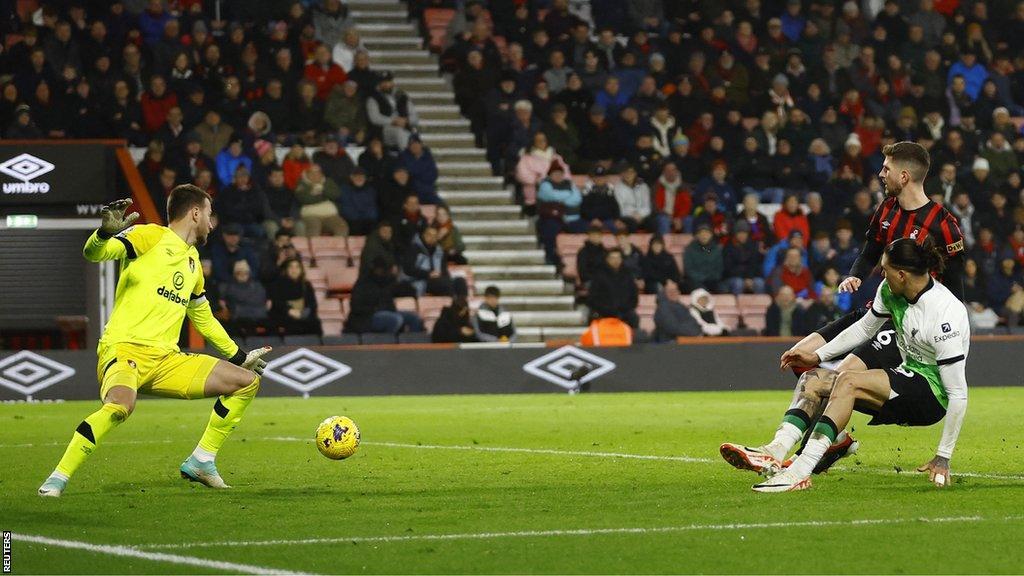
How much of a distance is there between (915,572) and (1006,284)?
20253 millimetres

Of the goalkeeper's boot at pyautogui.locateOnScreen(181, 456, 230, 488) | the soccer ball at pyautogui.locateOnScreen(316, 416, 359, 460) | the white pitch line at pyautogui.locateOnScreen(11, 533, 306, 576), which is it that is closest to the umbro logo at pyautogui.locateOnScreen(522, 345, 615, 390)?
the soccer ball at pyautogui.locateOnScreen(316, 416, 359, 460)

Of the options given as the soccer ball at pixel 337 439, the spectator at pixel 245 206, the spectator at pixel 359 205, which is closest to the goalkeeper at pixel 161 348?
the soccer ball at pixel 337 439

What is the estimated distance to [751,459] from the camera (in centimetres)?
959

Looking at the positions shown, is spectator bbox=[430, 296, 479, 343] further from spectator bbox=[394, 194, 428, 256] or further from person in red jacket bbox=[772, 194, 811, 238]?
person in red jacket bbox=[772, 194, 811, 238]

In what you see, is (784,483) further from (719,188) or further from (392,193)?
(719,188)

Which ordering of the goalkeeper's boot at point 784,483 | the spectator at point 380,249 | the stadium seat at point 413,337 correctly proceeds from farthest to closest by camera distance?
the spectator at point 380,249, the stadium seat at point 413,337, the goalkeeper's boot at point 784,483

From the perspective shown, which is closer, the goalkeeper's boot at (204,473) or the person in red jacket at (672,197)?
the goalkeeper's boot at (204,473)

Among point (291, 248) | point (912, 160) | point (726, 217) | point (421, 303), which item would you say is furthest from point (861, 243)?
point (912, 160)

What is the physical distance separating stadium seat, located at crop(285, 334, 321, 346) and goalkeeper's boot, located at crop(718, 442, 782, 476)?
1310 cm

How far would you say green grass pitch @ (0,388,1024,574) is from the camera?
7.01m

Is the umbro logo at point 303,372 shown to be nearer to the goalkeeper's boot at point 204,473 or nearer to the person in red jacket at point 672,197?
the person in red jacket at point 672,197

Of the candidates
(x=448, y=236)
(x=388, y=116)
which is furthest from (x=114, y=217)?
(x=388, y=116)

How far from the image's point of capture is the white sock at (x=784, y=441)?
31.9 feet

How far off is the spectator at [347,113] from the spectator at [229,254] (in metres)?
3.26
